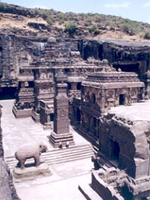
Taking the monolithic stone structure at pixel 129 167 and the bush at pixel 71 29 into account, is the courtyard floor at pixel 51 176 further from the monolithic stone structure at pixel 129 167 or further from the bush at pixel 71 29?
the bush at pixel 71 29

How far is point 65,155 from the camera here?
18719 millimetres

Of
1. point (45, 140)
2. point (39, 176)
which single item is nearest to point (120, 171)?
point (39, 176)

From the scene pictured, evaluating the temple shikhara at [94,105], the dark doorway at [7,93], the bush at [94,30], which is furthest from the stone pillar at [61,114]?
the bush at [94,30]

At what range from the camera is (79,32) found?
56156 mm

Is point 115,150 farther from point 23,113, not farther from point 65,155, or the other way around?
point 23,113

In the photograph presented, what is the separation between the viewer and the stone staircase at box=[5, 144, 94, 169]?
17859mm

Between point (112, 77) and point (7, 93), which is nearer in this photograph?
point (112, 77)

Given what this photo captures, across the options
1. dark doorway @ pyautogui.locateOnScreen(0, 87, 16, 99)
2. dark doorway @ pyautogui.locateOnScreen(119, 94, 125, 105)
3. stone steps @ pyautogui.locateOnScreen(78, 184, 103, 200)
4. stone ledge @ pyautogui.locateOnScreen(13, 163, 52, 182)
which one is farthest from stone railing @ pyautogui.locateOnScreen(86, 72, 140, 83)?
dark doorway @ pyautogui.locateOnScreen(0, 87, 16, 99)

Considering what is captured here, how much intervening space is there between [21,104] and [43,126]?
6472mm

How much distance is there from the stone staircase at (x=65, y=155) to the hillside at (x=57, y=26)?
118 feet

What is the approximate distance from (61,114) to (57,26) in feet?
150

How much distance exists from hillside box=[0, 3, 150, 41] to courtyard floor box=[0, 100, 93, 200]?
104 ft

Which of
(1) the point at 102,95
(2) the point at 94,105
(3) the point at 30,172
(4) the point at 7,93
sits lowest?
(3) the point at 30,172

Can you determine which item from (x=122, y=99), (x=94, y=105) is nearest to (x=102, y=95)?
(x=94, y=105)
